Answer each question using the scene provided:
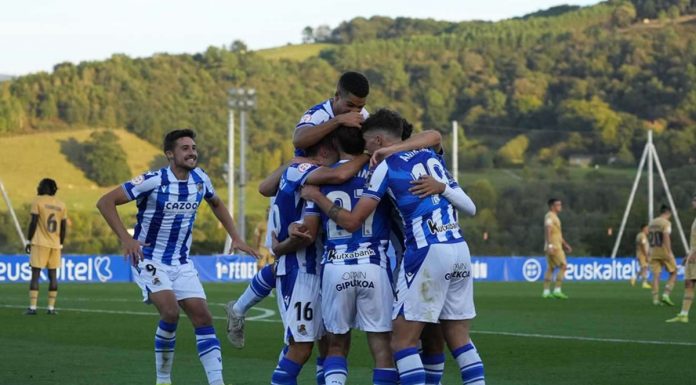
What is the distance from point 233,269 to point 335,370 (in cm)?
3997

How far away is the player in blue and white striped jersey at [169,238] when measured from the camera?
1197 centimetres

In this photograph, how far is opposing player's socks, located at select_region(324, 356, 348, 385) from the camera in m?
9.61

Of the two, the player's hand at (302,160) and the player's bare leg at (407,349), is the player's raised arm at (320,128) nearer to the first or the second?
the player's hand at (302,160)

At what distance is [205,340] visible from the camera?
11875 mm

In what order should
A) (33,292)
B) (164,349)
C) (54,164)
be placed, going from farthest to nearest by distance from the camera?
1. (54,164)
2. (33,292)
3. (164,349)

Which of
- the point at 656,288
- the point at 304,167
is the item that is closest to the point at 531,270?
the point at 656,288

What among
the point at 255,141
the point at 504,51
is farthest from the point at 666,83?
the point at 255,141

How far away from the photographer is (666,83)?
137m

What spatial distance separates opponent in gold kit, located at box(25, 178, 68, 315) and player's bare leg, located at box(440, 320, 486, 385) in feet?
46.9

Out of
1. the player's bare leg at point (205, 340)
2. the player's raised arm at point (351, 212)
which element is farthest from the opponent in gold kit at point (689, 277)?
the player's raised arm at point (351, 212)

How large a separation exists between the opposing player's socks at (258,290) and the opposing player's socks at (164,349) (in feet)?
2.87

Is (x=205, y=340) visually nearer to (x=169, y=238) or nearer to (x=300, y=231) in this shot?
(x=169, y=238)

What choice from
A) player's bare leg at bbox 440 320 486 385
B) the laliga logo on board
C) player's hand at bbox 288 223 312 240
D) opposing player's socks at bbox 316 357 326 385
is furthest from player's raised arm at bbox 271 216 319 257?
the laliga logo on board

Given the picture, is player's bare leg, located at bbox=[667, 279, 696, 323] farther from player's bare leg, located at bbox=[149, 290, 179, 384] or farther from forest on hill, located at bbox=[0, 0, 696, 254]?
forest on hill, located at bbox=[0, 0, 696, 254]
